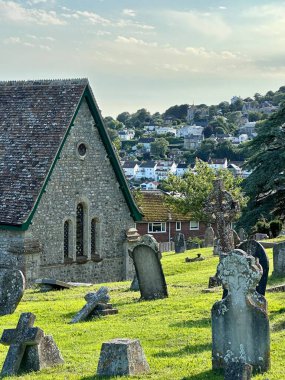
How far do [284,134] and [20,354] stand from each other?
28521 mm

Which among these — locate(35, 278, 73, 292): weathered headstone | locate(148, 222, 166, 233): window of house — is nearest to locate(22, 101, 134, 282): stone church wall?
locate(35, 278, 73, 292): weathered headstone

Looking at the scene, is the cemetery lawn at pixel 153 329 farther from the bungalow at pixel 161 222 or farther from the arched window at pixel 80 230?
the bungalow at pixel 161 222

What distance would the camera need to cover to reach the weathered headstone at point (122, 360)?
15.5 meters

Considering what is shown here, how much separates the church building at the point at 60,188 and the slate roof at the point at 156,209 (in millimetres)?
34720

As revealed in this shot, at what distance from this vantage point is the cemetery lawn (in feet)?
52.5

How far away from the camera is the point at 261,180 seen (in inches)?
1663

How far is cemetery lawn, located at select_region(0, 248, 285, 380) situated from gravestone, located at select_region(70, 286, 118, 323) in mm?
336

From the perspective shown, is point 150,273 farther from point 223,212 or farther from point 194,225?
point 194,225

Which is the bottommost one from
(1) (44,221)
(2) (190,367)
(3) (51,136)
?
(2) (190,367)

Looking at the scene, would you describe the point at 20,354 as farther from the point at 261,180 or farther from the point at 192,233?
the point at 192,233

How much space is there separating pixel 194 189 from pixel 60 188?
3740cm

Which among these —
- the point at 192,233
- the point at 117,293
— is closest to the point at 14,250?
the point at 117,293

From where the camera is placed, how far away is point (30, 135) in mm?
36062

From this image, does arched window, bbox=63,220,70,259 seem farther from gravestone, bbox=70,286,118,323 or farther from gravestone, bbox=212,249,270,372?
gravestone, bbox=212,249,270,372
